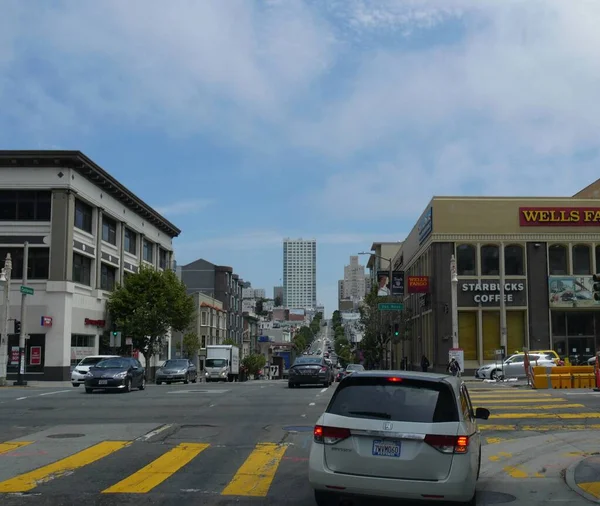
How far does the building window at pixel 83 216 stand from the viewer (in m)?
47.7

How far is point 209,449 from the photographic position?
500 inches

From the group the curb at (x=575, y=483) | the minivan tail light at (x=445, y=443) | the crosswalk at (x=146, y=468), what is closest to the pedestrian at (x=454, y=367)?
the crosswalk at (x=146, y=468)

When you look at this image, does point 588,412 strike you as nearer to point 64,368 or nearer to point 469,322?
point 469,322

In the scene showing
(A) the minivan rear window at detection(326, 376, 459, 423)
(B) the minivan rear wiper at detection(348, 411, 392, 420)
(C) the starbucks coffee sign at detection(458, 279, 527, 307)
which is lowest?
(B) the minivan rear wiper at detection(348, 411, 392, 420)

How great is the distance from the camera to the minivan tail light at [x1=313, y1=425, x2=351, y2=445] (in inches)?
297

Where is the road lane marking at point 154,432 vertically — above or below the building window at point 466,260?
below

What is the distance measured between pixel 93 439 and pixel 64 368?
32.5 m

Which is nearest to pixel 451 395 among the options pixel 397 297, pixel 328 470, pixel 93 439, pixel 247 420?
pixel 328 470

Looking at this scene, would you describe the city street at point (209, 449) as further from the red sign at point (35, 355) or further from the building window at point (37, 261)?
the building window at point (37, 261)

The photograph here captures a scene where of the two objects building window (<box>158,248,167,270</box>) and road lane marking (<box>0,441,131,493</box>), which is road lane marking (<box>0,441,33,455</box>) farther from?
building window (<box>158,248,167,270</box>)

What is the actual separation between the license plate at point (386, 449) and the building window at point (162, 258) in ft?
209

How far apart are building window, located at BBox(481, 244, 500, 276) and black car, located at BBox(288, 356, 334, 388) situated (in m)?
20.8

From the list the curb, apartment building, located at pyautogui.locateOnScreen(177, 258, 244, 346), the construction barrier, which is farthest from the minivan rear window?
apartment building, located at pyautogui.locateOnScreen(177, 258, 244, 346)

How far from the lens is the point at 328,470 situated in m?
7.50
